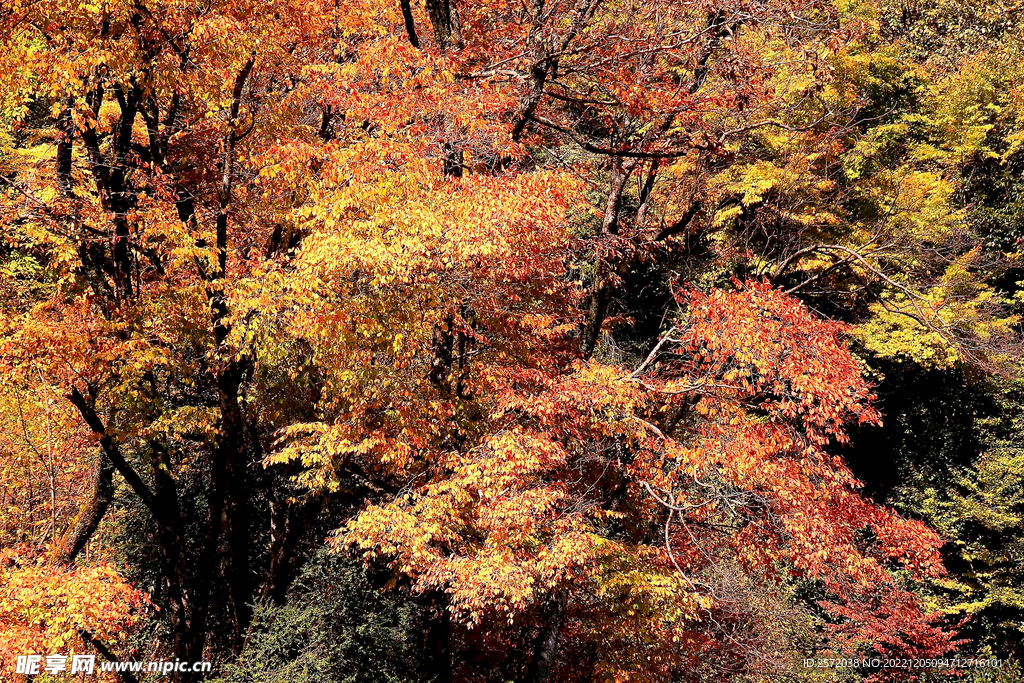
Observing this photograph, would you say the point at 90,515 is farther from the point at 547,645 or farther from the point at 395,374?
the point at 547,645

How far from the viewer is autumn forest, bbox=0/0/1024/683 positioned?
29.0ft

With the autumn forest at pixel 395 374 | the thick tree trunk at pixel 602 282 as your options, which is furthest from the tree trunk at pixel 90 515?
Result: the thick tree trunk at pixel 602 282

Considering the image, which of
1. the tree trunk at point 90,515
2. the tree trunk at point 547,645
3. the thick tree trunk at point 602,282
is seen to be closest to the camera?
the tree trunk at point 547,645

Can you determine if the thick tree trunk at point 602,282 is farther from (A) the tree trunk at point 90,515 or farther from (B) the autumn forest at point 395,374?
(A) the tree trunk at point 90,515

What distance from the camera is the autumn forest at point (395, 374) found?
29.0 ft

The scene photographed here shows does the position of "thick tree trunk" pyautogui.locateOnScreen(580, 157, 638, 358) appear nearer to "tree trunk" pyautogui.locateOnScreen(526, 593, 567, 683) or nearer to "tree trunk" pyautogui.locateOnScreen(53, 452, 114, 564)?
"tree trunk" pyautogui.locateOnScreen(526, 593, 567, 683)

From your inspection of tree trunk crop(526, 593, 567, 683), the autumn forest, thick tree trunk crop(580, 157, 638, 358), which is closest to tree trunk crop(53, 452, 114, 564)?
the autumn forest

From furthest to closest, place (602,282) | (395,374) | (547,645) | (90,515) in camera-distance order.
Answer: (602,282) → (90,515) → (547,645) → (395,374)

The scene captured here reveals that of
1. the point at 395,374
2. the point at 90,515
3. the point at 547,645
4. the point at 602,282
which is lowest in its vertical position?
the point at 547,645

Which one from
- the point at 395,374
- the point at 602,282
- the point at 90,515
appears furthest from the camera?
the point at 602,282

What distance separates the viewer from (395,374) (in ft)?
32.8

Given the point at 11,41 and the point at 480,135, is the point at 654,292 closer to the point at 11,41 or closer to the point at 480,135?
the point at 480,135

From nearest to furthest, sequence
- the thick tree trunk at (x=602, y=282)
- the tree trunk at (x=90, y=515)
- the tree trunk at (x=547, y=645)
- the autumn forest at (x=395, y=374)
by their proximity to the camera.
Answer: the autumn forest at (x=395, y=374) → the tree trunk at (x=547, y=645) → the tree trunk at (x=90, y=515) → the thick tree trunk at (x=602, y=282)

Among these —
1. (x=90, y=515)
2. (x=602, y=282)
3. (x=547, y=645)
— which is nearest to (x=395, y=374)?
(x=602, y=282)
